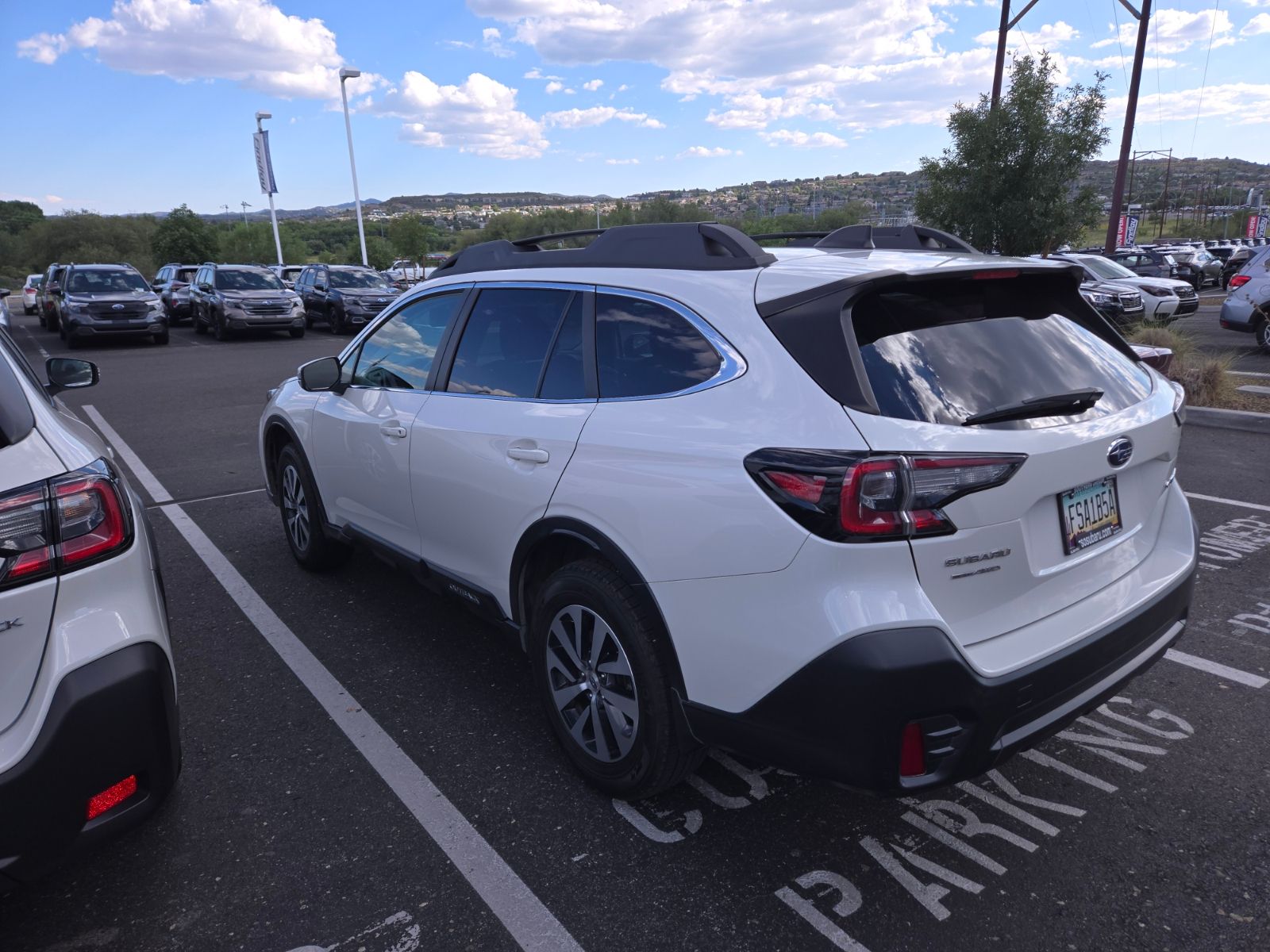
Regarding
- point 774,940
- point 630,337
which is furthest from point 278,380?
point 774,940

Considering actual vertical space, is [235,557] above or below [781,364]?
below

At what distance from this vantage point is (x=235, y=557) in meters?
5.66

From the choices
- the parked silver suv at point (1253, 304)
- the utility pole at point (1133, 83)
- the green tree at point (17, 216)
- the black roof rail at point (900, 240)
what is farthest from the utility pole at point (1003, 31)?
the green tree at point (17, 216)

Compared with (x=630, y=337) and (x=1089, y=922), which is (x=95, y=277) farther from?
(x=1089, y=922)

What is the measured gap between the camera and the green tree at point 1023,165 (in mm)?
16391

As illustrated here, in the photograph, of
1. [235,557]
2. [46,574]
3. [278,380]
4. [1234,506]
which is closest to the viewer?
[46,574]

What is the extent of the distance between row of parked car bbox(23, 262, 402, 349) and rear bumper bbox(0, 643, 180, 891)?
20.4 m

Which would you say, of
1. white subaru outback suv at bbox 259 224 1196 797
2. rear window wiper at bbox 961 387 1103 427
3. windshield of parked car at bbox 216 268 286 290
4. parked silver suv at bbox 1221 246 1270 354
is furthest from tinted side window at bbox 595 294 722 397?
windshield of parked car at bbox 216 268 286 290

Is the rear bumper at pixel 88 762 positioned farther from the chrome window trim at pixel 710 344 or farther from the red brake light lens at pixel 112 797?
the chrome window trim at pixel 710 344

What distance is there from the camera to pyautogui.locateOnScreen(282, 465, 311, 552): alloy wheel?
5151mm

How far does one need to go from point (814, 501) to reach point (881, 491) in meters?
0.17

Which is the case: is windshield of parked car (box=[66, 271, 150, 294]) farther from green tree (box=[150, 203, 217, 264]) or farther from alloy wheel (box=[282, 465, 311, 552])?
green tree (box=[150, 203, 217, 264])

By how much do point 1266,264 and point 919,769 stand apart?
17.0 metres

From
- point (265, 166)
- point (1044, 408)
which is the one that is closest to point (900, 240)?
point (1044, 408)
